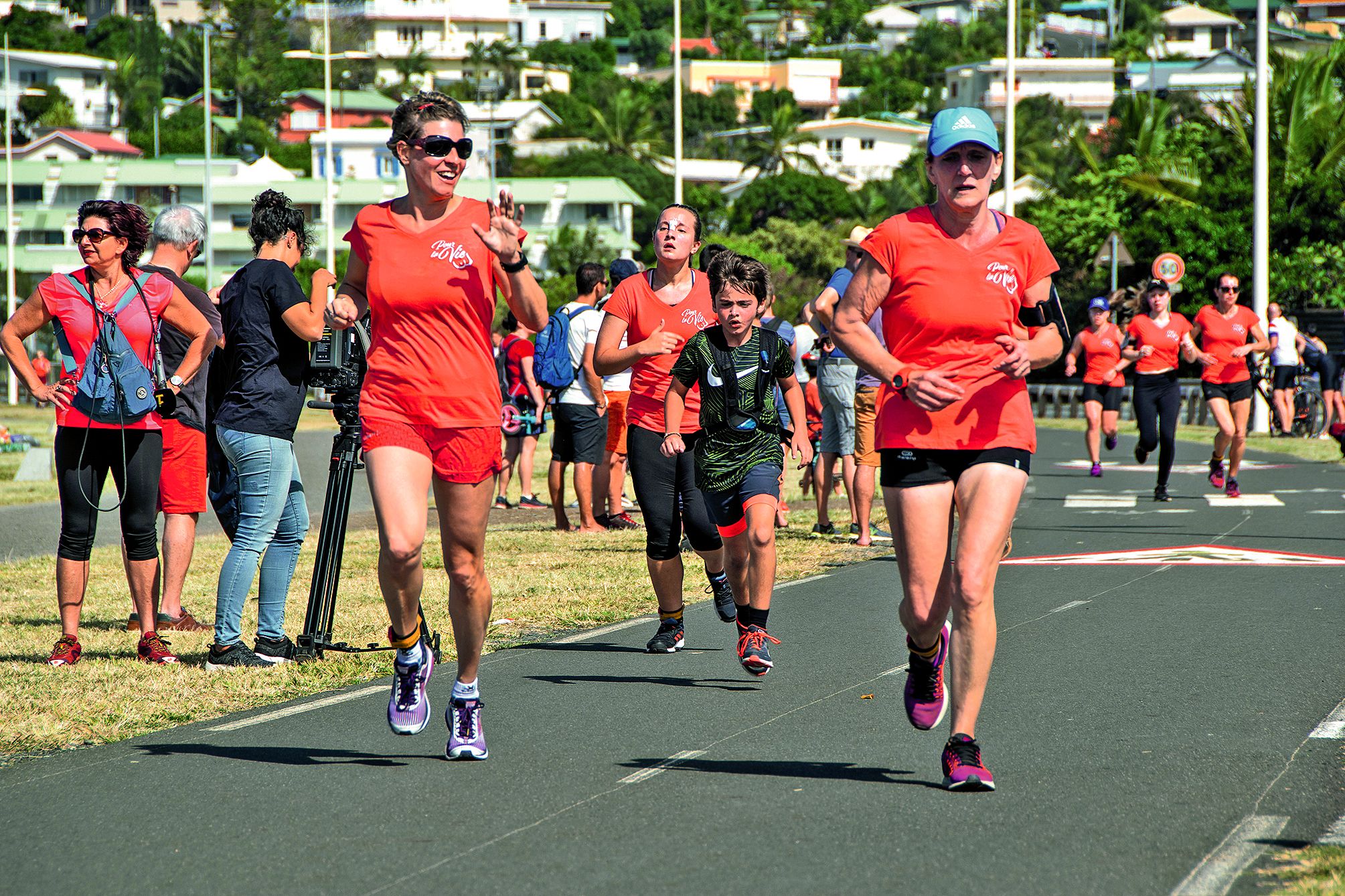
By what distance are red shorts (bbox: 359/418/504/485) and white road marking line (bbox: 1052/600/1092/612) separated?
472 centimetres

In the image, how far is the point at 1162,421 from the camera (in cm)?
1588

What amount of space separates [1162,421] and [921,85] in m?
150

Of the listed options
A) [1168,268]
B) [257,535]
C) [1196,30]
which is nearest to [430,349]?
[257,535]

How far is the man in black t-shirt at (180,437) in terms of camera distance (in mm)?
8414

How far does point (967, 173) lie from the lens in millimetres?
5391

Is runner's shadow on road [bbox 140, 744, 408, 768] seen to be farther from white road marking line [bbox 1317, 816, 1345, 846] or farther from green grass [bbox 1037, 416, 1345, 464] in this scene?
green grass [bbox 1037, 416, 1345, 464]

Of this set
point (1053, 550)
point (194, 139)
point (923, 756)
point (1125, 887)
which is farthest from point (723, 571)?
point (194, 139)

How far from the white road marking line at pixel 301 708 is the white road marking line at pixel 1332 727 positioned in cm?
380

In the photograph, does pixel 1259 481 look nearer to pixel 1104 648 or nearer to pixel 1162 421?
pixel 1162 421

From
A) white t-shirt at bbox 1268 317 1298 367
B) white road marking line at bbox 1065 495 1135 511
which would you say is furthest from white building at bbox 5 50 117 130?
white road marking line at bbox 1065 495 1135 511

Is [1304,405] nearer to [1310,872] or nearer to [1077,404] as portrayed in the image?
[1077,404]

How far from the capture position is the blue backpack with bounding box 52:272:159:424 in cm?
776

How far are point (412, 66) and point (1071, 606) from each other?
155 meters

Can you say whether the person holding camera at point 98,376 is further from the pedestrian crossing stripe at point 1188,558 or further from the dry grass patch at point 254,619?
the pedestrian crossing stripe at point 1188,558
